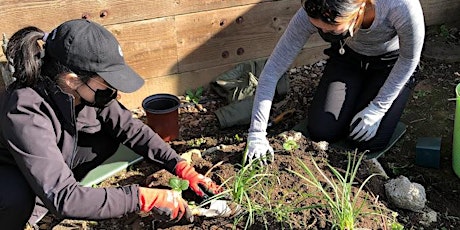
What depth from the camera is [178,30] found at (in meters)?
3.58

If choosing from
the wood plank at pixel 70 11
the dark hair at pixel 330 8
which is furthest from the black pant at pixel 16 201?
the dark hair at pixel 330 8

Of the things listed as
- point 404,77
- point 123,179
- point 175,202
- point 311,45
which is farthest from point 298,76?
point 175,202

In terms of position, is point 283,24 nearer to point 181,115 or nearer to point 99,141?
point 181,115

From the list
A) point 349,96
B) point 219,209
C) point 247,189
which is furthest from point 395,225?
point 349,96

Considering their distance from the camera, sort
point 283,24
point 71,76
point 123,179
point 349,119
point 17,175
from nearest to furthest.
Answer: point 71,76 → point 17,175 → point 123,179 → point 349,119 → point 283,24

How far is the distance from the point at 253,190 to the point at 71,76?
0.98 m

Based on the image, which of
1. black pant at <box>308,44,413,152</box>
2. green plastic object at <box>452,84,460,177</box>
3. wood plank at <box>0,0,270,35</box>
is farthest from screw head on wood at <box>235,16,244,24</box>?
green plastic object at <box>452,84,460,177</box>

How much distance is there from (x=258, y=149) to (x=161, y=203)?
2.27 feet

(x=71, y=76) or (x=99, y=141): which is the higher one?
(x=71, y=76)

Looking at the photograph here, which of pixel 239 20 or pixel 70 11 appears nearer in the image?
pixel 70 11

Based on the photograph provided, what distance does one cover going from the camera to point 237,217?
97.3 inches

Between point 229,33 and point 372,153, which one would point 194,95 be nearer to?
point 229,33

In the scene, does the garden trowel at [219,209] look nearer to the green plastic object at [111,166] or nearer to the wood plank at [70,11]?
the green plastic object at [111,166]

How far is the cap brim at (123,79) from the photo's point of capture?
7.22 ft
